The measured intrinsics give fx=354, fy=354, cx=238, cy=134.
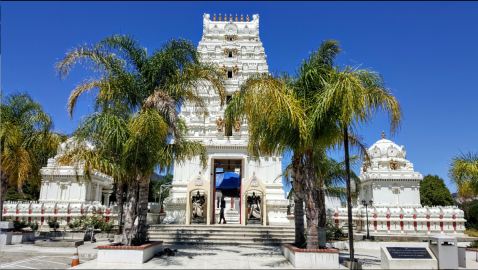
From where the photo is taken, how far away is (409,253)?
10.8 metres

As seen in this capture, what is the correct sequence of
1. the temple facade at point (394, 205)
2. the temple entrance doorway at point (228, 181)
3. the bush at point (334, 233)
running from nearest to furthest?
the bush at point (334, 233) < the temple facade at point (394, 205) < the temple entrance doorway at point (228, 181)

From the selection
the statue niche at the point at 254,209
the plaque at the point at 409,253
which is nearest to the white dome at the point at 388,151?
the statue niche at the point at 254,209

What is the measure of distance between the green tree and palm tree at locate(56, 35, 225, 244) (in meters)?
40.2

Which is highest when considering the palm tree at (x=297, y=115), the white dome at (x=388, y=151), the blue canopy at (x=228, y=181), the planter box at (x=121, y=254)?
the white dome at (x=388, y=151)

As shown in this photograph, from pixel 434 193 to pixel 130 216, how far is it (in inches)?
1693

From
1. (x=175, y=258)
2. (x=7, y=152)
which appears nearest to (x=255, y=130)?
(x=175, y=258)

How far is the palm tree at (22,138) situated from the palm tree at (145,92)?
5858 mm

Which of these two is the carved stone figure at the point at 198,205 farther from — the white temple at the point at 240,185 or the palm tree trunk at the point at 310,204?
the palm tree trunk at the point at 310,204

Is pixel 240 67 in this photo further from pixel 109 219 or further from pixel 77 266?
pixel 77 266

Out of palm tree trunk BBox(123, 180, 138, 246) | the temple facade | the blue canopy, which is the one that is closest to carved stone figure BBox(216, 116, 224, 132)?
the blue canopy

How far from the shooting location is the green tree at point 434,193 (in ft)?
143

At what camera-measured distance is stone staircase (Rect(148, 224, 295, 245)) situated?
1695cm

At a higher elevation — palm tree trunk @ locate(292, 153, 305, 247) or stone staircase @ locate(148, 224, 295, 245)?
palm tree trunk @ locate(292, 153, 305, 247)

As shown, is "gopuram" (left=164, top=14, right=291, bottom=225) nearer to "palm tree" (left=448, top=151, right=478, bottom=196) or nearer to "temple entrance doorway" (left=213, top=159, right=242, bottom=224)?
"temple entrance doorway" (left=213, top=159, right=242, bottom=224)
